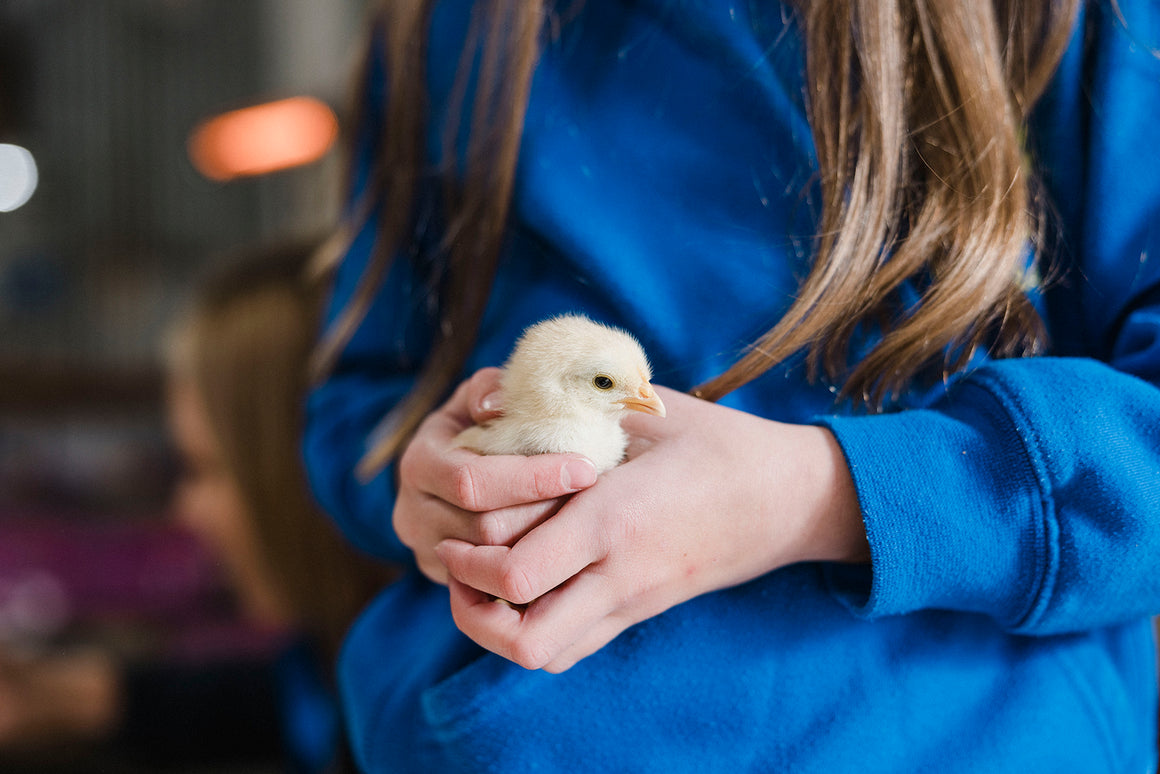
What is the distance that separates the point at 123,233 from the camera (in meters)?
2.48

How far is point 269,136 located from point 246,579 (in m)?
0.92

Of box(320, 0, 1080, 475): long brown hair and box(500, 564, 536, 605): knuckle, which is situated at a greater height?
box(320, 0, 1080, 475): long brown hair

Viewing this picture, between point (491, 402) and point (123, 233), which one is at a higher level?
point (491, 402)

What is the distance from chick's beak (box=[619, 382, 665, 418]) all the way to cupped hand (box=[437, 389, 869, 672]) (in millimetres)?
17

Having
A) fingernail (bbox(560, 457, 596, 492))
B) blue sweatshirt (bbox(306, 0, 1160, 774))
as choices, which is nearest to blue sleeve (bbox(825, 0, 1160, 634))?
blue sweatshirt (bbox(306, 0, 1160, 774))

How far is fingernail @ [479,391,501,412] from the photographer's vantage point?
33cm

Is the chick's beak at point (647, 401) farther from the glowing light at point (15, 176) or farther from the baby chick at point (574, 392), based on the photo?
the glowing light at point (15, 176)

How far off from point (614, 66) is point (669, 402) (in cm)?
18

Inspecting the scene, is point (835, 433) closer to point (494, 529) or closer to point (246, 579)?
point (494, 529)

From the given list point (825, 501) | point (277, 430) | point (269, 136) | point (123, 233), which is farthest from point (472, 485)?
point (123, 233)

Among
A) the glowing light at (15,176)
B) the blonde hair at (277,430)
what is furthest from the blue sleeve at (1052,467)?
the glowing light at (15,176)

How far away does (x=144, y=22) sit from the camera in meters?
2.39

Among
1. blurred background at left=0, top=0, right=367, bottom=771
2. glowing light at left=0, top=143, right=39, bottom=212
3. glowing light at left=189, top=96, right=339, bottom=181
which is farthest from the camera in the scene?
glowing light at left=0, top=143, right=39, bottom=212

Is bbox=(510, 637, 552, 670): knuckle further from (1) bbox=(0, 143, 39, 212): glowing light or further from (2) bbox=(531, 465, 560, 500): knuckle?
(1) bbox=(0, 143, 39, 212): glowing light
